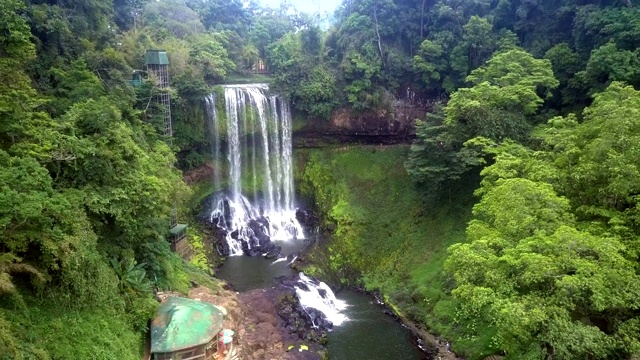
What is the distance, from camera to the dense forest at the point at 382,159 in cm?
1114

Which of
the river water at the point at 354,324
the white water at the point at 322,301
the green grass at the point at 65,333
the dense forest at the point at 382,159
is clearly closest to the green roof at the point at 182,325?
the dense forest at the point at 382,159

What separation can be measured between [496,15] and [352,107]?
40.0 feet

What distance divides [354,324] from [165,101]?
17066 mm

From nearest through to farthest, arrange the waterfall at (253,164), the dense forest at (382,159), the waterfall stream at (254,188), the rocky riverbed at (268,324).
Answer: the dense forest at (382,159) → the rocky riverbed at (268,324) → the waterfall stream at (254,188) → the waterfall at (253,164)

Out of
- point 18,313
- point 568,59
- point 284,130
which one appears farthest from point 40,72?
point 568,59

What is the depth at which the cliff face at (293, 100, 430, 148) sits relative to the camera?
3369 centimetres

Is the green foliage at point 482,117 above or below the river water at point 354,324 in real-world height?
above

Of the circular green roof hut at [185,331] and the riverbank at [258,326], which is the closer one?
the circular green roof hut at [185,331]

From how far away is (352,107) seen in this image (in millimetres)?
33125

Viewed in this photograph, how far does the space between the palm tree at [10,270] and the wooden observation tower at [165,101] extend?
13068mm

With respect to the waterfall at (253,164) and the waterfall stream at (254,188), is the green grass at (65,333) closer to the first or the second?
the waterfall stream at (254,188)

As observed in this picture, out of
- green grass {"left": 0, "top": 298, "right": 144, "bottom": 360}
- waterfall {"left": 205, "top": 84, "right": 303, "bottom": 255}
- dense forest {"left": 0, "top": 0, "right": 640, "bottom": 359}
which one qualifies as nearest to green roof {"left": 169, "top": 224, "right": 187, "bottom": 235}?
dense forest {"left": 0, "top": 0, "right": 640, "bottom": 359}

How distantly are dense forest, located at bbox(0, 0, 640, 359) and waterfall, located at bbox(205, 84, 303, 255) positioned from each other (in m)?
1.38

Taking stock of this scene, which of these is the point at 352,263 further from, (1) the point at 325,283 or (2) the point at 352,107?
(2) the point at 352,107
